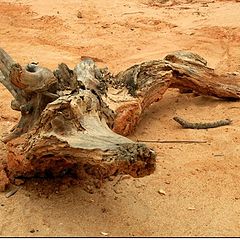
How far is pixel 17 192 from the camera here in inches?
133

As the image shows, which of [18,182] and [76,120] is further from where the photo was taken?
[18,182]

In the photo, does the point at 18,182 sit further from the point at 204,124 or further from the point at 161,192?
the point at 204,124

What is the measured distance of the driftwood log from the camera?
9.52ft

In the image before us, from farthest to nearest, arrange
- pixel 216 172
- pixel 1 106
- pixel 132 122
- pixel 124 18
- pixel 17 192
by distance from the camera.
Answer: pixel 124 18 < pixel 1 106 < pixel 132 122 < pixel 216 172 < pixel 17 192

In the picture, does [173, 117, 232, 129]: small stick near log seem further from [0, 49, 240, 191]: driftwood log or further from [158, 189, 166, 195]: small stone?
[158, 189, 166, 195]: small stone

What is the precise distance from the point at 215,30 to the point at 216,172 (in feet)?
14.4

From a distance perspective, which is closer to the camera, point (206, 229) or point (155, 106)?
point (206, 229)

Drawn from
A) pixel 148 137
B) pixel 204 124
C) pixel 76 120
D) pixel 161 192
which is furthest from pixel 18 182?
pixel 204 124

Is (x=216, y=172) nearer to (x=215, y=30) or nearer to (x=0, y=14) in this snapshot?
(x=215, y=30)

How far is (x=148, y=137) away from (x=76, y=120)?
4.11 feet

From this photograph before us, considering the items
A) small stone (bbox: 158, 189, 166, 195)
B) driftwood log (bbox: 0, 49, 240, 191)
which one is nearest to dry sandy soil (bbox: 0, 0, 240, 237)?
small stone (bbox: 158, 189, 166, 195)

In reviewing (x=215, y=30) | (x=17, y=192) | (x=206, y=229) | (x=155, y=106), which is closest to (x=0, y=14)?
(x=215, y=30)

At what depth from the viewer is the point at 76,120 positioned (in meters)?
3.22

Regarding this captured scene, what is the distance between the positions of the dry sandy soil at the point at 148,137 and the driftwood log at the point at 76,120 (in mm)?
194
